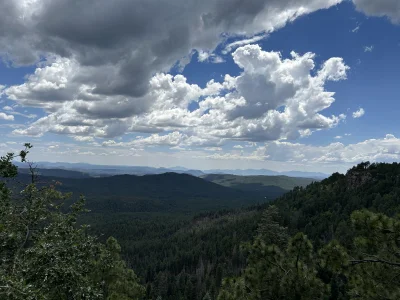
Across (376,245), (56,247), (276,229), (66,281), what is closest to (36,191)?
(56,247)

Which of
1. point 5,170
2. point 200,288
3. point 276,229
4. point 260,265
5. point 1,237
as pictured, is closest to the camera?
point 1,237

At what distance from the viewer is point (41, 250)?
42.8ft

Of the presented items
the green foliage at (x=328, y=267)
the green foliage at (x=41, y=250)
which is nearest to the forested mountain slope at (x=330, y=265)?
the green foliage at (x=328, y=267)

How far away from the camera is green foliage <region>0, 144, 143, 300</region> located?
12.7 m

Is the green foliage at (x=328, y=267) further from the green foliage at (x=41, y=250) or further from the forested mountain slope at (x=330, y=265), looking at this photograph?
the green foliage at (x=41, y=250)

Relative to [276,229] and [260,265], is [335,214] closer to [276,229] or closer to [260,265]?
[276,229]

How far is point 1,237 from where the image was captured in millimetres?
14750

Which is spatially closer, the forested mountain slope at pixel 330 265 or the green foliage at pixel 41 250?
the green foliage at pixel 41 250

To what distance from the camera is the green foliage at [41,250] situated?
12.7 metres

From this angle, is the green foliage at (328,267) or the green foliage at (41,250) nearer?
the green foliage at (41,250)

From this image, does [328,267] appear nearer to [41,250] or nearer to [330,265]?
[330,265]

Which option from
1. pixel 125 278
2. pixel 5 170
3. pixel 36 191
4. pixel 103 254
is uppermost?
pixel 5 170

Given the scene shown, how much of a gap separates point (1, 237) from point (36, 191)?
12.1 ft

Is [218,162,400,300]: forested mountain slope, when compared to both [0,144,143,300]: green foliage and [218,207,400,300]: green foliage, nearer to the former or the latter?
[218,207,400,300]: green foliage
